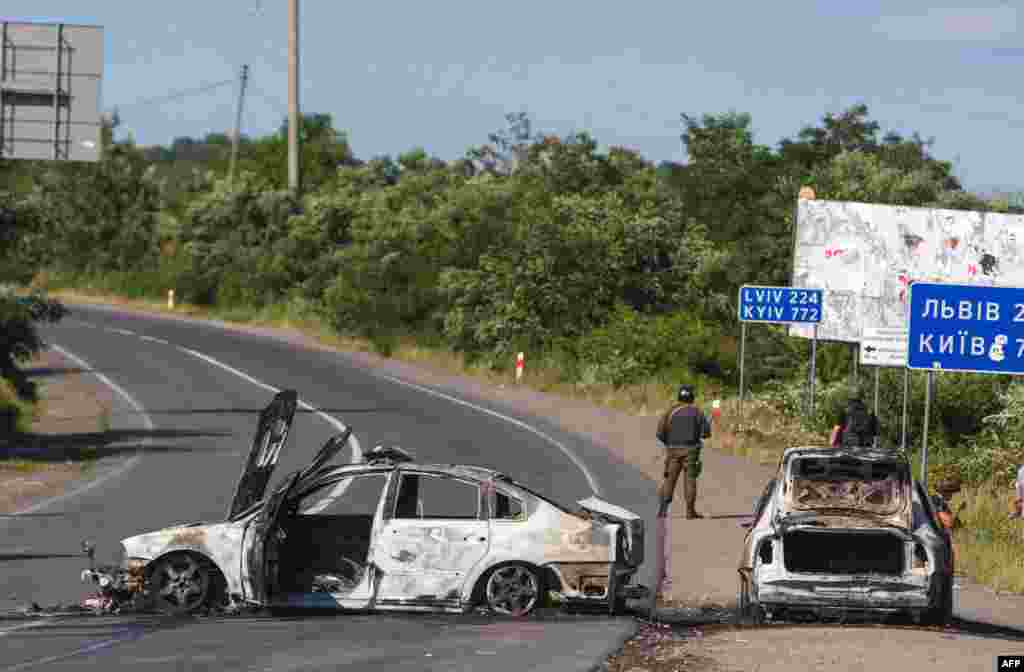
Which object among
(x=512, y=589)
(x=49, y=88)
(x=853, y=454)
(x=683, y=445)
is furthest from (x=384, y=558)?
(x=49, y=88)

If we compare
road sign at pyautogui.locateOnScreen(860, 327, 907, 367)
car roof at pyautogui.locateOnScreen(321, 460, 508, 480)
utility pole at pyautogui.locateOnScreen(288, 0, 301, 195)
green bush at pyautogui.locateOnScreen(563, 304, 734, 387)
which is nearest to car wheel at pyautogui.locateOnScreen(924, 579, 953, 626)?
car roof at pyautogui.locateOnScreen(321, 460, 508, 480)

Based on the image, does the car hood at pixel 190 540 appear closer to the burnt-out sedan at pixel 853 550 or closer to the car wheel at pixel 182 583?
the car wheel at pixel 182 583

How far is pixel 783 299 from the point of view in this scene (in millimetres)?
35125

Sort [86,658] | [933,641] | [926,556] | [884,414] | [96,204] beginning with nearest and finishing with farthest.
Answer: [86,658], [933,641], [926,556], [884,414], [96,204]

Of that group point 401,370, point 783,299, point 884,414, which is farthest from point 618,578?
point 401,370

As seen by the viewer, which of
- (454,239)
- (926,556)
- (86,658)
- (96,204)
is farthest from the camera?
(96,204)

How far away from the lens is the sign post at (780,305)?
34.6 metres

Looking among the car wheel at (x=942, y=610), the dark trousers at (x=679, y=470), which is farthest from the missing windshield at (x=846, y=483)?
the dark trousers at (x=679, y=470)

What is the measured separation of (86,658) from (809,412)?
25.6 meters

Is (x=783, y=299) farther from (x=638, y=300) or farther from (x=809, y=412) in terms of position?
(x=638, y=300)

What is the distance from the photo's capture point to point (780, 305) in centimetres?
3509

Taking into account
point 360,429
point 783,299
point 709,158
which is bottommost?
point 360,429

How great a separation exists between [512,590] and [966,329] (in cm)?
718

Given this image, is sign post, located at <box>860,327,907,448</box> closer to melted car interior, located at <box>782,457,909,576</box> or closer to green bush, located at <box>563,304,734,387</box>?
green bush, located at <box>563,304,734,387</box>
